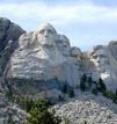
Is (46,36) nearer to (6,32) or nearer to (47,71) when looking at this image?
(47,71)

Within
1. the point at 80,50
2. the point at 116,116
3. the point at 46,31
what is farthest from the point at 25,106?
the point at 80,50

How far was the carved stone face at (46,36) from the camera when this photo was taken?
314 ft

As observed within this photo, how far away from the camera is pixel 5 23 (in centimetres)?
9888

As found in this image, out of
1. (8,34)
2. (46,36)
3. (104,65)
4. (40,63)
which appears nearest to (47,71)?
(40,63)

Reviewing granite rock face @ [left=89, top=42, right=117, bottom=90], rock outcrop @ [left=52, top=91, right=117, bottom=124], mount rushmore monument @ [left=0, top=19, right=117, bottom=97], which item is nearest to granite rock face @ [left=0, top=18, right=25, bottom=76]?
mount rushmore monument @ [left=0, top=19, right=117, bottom=97]

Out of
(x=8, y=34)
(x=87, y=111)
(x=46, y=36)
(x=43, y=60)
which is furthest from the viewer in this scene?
(x=8, y=34)

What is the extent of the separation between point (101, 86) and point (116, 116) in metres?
12.5

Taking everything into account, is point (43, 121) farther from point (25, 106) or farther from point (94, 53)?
point (94, 53)

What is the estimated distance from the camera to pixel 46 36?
96.1 m

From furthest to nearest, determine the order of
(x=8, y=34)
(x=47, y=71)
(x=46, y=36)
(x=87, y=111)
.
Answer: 1. (x=8, y=34)
2. (x=46, y=36)
3. (x=47, y=71)
4. (x=87, y=111)

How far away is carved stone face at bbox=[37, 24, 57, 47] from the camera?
95.8 m

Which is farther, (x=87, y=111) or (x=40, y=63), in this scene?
(x=40, y=63)

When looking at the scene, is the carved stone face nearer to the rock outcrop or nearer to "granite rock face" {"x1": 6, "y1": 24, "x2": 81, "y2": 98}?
"granite rock face" {"x1": 6, "y1": 24, "x2": 81, "y2": 98}

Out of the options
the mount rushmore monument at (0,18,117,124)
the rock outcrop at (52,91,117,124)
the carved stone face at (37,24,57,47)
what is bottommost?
the rock outcrop at (52,91,117,124)
